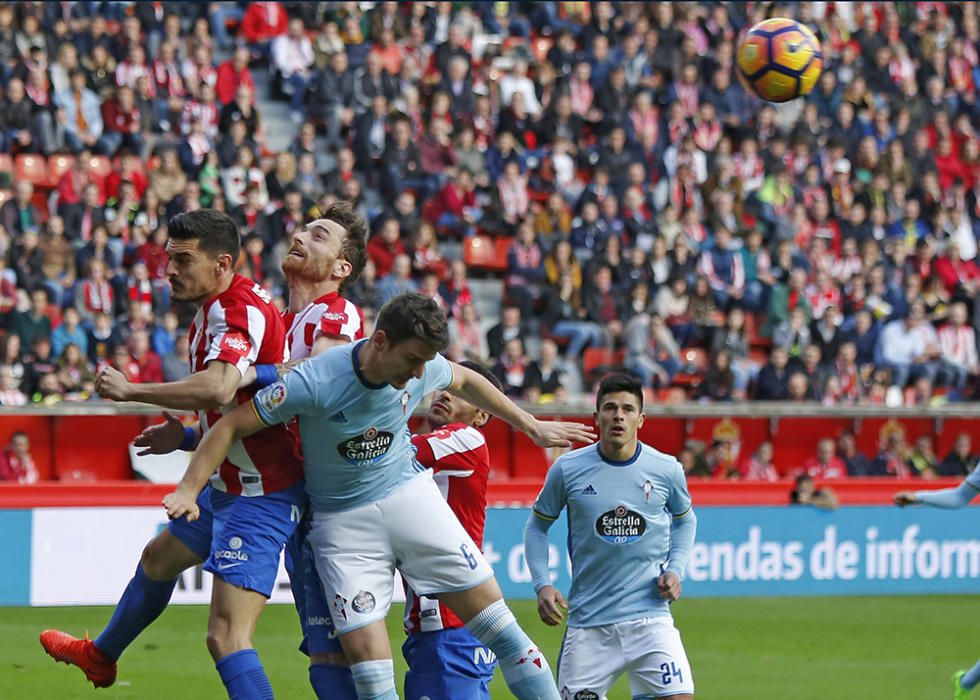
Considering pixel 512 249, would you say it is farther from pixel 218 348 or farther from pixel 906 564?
pixel 218 348

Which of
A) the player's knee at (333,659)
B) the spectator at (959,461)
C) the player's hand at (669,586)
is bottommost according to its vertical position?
the spectator at (959,461)

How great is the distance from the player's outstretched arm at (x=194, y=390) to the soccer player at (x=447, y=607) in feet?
3.07

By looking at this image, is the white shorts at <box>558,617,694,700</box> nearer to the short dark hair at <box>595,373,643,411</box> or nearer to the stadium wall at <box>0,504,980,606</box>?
the short dark hair at <box>595,373,643,411</box>

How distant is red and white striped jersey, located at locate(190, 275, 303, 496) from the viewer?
6.30 m

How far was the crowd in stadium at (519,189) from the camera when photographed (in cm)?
1719

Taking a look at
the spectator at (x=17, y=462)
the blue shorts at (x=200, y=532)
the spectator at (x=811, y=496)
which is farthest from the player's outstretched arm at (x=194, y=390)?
the spectator at (x=811, y=496)

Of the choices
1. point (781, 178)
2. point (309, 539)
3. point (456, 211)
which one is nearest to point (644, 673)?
point (309, 539)

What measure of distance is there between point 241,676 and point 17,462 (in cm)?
983

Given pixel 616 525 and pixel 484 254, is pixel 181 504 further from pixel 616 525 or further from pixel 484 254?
pixel 484 254

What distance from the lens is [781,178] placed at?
71.2ft

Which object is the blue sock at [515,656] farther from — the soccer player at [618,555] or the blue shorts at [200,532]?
the blue shorts at [200,532]

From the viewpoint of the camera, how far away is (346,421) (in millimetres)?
6090

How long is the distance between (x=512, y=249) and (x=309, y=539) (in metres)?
12.8

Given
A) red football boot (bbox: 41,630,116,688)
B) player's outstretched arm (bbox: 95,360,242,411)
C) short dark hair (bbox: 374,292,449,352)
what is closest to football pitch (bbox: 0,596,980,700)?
red football boot (bbox: 41,630,116,688)
